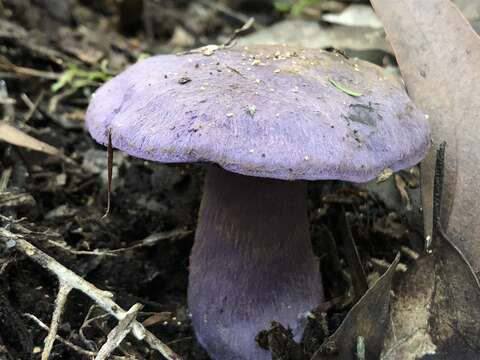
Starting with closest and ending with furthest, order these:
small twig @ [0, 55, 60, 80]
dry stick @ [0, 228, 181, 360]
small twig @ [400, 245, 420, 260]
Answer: dry stick @ [0, 228, 181, 360] → small twig @ [400, 245, 420, 260] → small twig @ [0, 55, 60, 80]

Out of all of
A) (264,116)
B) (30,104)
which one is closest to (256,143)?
(264,116)

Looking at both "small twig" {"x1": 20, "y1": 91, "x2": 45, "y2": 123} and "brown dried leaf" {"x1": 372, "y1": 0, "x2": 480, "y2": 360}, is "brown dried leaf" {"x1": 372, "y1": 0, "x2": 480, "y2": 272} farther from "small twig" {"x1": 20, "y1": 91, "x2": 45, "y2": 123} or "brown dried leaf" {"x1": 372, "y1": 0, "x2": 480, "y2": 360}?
"small twig" {"x1": 20, "y1": 91, "x2": 45, "y2": 123}

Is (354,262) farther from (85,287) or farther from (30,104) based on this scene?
(30,104)

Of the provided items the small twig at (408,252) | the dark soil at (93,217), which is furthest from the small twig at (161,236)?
the small twig at (408,252)

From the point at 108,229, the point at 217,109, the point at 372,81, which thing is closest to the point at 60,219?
the point at 108,229

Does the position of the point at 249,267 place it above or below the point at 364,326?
below

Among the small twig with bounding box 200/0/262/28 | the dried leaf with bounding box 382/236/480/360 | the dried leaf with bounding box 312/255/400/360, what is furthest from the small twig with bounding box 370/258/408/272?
the small twig with bounding box 200/0/262/28

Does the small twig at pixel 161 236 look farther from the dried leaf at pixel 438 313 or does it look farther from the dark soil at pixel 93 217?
the dried leaf at pixel 438 313

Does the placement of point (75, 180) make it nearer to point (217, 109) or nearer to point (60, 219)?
point (60, 219)
